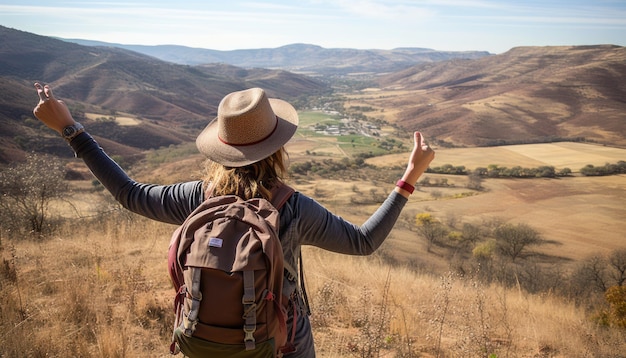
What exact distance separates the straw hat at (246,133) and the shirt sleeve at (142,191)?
0.22 m

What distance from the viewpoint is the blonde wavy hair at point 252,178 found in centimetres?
145

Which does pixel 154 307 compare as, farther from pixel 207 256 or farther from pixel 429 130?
pixel 429 130

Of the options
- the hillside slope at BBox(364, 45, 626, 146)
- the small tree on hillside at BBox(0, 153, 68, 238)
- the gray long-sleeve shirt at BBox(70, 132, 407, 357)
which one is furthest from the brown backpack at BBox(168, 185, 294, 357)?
the hillside slope at BBox(364, 45, 626, 146)

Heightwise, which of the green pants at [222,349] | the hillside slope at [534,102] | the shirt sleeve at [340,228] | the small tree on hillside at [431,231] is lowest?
the small tree on hillside at [431,231]

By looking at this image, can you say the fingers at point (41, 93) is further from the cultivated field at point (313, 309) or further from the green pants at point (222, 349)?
the cultivated field at point (313, 309)

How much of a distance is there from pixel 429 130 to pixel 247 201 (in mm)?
79471

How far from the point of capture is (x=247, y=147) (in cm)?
148

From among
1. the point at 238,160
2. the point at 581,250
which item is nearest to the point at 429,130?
the point at 581,250

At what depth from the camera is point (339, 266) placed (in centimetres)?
639

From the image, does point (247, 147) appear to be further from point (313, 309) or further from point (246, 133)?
point (313, 309)

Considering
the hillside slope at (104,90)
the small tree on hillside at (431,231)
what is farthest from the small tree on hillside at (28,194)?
the hillside slope at (104,90)

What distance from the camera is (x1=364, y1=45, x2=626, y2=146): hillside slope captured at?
177ft

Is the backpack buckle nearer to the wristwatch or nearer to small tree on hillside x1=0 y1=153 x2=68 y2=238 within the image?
the wristwatch

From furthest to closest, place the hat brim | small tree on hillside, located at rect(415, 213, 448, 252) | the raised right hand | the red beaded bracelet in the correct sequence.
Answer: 1. small tree on hillside, located at rect(415, 213, 448, 252)
2. the raised right hand
3. the red beaded bracelet
4. the hat brim
